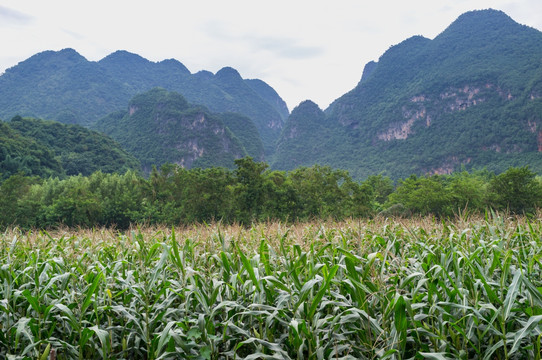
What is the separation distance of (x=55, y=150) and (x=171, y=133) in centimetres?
3727

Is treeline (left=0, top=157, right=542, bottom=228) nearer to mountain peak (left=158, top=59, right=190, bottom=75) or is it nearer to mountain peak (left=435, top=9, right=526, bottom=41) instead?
mountain peak (left=435, top=9, right=526, bottom=41)

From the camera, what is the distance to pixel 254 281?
1804mm

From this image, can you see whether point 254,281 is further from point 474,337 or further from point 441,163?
point 441,163

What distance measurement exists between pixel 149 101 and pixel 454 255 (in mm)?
99258

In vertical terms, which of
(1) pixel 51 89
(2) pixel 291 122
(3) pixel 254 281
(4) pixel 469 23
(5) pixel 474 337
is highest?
(4) pixel 469 23

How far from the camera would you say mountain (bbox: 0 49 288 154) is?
10456 centimetres

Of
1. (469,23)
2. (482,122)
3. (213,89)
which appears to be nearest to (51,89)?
(213,89)

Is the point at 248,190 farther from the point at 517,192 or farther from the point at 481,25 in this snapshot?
the point at 481,25

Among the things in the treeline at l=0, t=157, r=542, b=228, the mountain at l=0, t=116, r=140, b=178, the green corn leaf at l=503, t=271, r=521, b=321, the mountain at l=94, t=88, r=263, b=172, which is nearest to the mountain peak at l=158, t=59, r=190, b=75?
the mountain at l=94, t=88, r=263, b=172

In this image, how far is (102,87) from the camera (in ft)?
407

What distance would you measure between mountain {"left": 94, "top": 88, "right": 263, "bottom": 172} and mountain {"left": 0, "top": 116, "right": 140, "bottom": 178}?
2200 centimetres

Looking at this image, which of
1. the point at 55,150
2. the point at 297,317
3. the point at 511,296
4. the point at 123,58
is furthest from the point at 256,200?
the point at 123,58

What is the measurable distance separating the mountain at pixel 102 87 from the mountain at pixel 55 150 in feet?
145

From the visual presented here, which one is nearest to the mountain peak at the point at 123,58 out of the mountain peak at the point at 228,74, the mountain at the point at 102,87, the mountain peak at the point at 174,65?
the mountain at the point at 102,87
